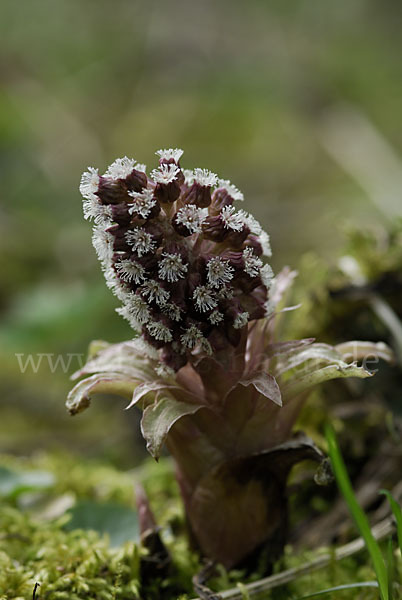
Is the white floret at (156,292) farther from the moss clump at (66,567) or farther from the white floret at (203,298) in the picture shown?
the moss clump at (66,567)

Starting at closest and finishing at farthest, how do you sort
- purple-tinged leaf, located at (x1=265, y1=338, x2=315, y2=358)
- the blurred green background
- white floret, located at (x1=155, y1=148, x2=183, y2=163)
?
white floret, located at (x1=155, y1=148, x2=183, y2=163) → purple-tinged leaf, located at (x1=265, y1=338, x2=315, y2=358) → the blurred green background

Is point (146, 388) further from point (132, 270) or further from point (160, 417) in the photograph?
point (132, 270)

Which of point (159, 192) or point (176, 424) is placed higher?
point (159, 192)

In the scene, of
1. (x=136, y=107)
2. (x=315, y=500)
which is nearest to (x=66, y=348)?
(x=315, y=500)

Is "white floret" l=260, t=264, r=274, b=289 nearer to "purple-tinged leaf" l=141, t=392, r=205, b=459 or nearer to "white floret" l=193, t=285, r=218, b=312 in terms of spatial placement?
"white floret" l=193, t=285, r=218, b=312

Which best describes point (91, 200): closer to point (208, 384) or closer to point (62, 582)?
point (208, 384)

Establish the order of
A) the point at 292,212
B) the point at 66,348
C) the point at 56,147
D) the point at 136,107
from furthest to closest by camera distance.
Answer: the point at 136,107 → the point at 56,147 → the point at 292,212 → the point at 66,348

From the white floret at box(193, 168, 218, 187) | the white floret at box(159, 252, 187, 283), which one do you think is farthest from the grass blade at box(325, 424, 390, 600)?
the white floret at box(193, 168, 218, 187)
